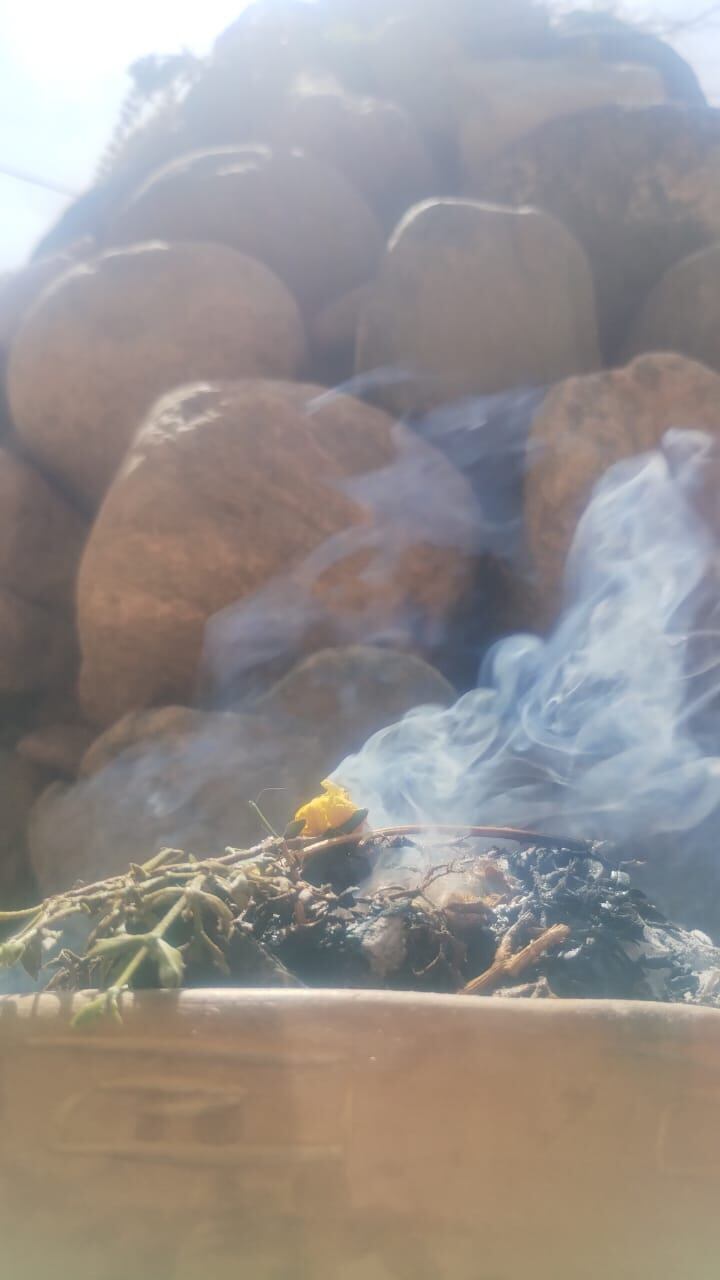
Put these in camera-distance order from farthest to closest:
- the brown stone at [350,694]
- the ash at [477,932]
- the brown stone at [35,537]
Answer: the brown stone at [35,537] < the brown stone at [350,694] < the ash at [477,932]

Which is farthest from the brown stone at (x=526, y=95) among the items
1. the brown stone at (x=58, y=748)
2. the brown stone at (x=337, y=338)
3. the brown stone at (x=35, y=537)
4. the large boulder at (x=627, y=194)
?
the brown stone at (x=58, y=748)

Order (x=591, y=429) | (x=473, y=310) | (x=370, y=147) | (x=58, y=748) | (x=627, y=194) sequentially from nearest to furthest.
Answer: (x=591, y=429)
(x=58, y=748)
(x=473, y=310)
(x=627, y=194)
(x=370, y=147)

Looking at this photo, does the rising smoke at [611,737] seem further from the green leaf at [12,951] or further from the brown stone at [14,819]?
the brown stone at [14,819]

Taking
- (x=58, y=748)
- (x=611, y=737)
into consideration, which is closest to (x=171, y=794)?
(x=58, y=748)

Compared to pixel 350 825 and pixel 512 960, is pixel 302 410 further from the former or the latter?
pixel 512 960

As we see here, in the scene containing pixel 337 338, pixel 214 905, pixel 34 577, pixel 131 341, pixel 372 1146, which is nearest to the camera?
pixel 372 1146
